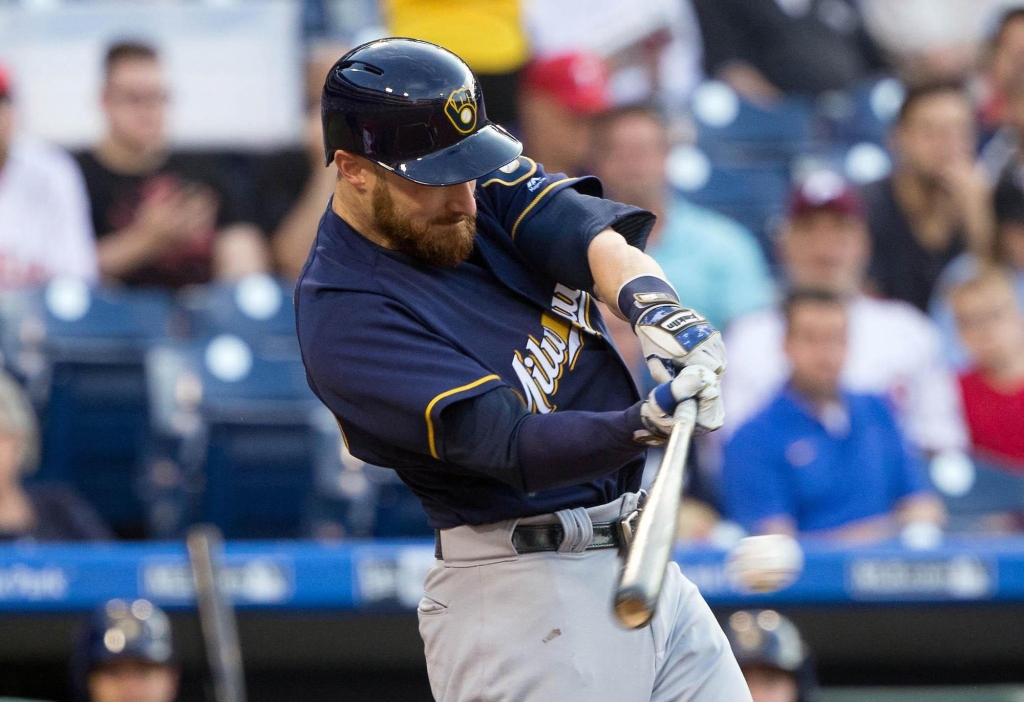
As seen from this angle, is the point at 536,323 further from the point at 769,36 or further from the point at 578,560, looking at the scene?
the point at 769,36

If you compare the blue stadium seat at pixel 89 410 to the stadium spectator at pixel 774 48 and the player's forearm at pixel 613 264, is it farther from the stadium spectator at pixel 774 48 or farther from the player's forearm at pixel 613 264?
the stadium spectator at pixel 774 48

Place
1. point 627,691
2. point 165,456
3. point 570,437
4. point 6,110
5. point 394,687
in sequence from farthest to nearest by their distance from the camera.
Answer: point 6,110 < point 165,456 < point 394,687 < point 627,691 < point 570,437

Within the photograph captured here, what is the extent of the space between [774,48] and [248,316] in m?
3.02

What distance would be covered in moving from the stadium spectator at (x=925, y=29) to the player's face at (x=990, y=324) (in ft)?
7.35

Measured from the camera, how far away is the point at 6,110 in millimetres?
5129

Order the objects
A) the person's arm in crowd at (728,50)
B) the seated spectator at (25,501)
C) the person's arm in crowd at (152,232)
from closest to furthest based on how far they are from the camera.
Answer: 1. the seated spectator at (25,501)
2. the person's arm in crowd at (152,232)
3. the person's arm in crowd at (728,50)

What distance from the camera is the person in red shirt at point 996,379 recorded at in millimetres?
4816

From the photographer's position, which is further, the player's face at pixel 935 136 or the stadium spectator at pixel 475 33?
the player's face at pixel 935 136

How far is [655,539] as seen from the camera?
170 cm

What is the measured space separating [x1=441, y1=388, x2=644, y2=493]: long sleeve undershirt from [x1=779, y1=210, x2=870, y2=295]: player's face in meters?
3.09

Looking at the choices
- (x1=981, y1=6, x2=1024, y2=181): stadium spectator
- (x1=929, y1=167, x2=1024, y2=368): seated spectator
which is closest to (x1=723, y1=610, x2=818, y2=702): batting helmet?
(x1=929, y1=167, x2=1024, y2=368): seated spectator

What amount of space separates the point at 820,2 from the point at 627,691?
5.52 meters

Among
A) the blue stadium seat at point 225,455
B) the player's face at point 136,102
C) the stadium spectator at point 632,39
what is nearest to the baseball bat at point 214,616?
the blue stadium seat at point 225,455

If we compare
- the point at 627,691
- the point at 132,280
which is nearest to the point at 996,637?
the point at 627,691
